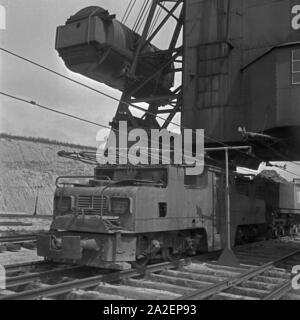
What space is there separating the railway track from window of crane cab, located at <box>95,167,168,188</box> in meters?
2.01

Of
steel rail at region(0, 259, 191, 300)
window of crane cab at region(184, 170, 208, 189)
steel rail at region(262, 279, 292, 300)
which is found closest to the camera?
steel rail at region(0, 259, 191, 300)

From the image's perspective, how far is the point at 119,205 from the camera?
978cm

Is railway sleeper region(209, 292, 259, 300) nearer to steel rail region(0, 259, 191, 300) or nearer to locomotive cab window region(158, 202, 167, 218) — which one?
steel rail region(0, 259, 191, 300)

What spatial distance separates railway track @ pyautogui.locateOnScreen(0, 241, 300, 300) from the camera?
25.8ft

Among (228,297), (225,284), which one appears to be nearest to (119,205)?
(225,284)

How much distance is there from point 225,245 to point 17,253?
6.11m

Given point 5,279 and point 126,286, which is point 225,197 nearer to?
point 126,286

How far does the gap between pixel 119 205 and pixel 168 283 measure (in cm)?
191

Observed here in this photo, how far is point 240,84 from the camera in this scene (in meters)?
16.9

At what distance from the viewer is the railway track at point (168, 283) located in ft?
25.8

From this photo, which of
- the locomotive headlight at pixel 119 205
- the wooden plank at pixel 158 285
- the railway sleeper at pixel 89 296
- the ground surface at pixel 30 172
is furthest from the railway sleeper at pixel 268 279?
the ground surface at pixel 30 172

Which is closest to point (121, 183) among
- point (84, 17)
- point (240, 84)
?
point (240, 84)

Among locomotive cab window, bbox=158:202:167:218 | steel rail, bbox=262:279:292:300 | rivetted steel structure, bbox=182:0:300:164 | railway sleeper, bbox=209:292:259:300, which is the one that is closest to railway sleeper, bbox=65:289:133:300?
railway sleeper, bbox=209:292:259:300

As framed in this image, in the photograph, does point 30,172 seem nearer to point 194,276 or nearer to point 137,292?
point 194,276
